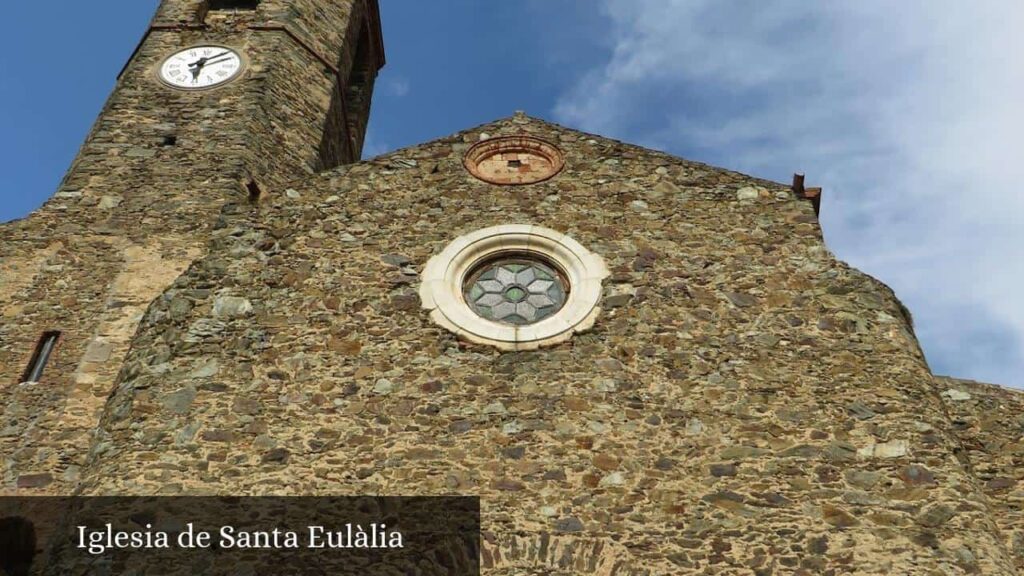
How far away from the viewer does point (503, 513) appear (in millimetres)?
6559

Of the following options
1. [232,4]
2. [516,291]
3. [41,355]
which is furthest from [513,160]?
[232,4]

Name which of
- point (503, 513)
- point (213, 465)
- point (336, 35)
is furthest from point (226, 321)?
point (336, 35)

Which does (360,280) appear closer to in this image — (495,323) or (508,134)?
(495,323)

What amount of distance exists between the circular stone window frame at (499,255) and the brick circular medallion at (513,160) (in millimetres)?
764

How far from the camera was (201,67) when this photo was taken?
41.8 ft

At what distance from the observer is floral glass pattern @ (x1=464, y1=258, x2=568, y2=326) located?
8102 millimetres

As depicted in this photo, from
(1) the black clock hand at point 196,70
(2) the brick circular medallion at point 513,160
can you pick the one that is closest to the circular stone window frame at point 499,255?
(2) the brick circular medallion at point 513,160

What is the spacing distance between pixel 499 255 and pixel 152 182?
460cm

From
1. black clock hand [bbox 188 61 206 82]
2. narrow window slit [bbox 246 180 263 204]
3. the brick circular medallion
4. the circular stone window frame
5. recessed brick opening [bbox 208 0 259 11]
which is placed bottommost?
the circular stone window frame

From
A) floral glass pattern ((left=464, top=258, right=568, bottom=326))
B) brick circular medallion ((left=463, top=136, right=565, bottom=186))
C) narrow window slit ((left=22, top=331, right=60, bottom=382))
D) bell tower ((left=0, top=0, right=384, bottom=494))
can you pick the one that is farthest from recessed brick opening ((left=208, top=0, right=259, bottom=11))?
floral glass pattern ((left=464, top=258, right=568, bottom=326))

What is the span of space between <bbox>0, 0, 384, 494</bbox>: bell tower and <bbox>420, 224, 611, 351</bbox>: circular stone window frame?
1.91 metres

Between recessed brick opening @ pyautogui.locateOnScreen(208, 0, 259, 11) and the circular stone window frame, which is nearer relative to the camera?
the circular stone window frame

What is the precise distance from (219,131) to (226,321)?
4.51 meters

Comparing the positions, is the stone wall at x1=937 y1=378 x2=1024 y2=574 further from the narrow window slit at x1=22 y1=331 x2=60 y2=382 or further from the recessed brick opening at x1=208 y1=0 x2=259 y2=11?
the recessed brick opening at x1=208 y1=0 x2=259 y2=11
